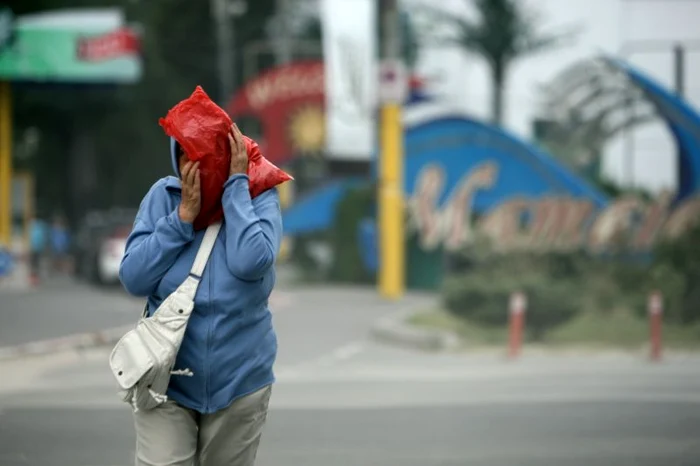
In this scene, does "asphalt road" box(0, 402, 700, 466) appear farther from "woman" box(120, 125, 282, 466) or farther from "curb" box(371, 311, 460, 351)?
"curb" box(371, 311, 460, 351)

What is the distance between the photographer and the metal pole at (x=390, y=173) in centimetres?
2764

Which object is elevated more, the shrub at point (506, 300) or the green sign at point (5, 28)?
the green sign at point (5, 28)

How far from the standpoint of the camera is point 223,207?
4.78 m

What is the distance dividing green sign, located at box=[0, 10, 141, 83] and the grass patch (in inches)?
666

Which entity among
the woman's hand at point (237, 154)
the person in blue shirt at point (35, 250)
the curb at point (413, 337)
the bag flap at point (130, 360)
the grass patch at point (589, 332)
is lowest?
the person in blue shirt at point (35, 250)

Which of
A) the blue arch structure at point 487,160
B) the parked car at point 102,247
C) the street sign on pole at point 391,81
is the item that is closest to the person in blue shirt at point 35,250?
the parked car at point 102,247

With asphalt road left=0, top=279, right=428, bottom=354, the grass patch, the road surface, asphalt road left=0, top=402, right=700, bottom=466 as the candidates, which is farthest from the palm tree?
asphalt road left=0, top=402, right=700, bottom=466

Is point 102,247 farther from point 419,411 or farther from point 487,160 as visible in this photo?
point 419,411

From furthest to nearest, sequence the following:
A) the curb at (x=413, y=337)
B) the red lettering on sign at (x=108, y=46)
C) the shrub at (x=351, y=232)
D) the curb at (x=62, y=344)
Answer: the red lettering on sign at (x=108, y=46)
the shrub at (x=351, y=232)
the curb at (x=413, y=337)
the curb at (x=62, y=344)

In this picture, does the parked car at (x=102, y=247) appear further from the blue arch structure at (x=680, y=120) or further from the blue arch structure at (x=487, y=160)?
the blue arch structure at (x=680, y=120)

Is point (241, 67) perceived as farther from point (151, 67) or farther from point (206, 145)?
point (206, 145)

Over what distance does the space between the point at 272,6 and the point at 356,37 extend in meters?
40.1

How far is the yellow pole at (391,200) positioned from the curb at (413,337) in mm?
7710

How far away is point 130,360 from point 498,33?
37.2m
